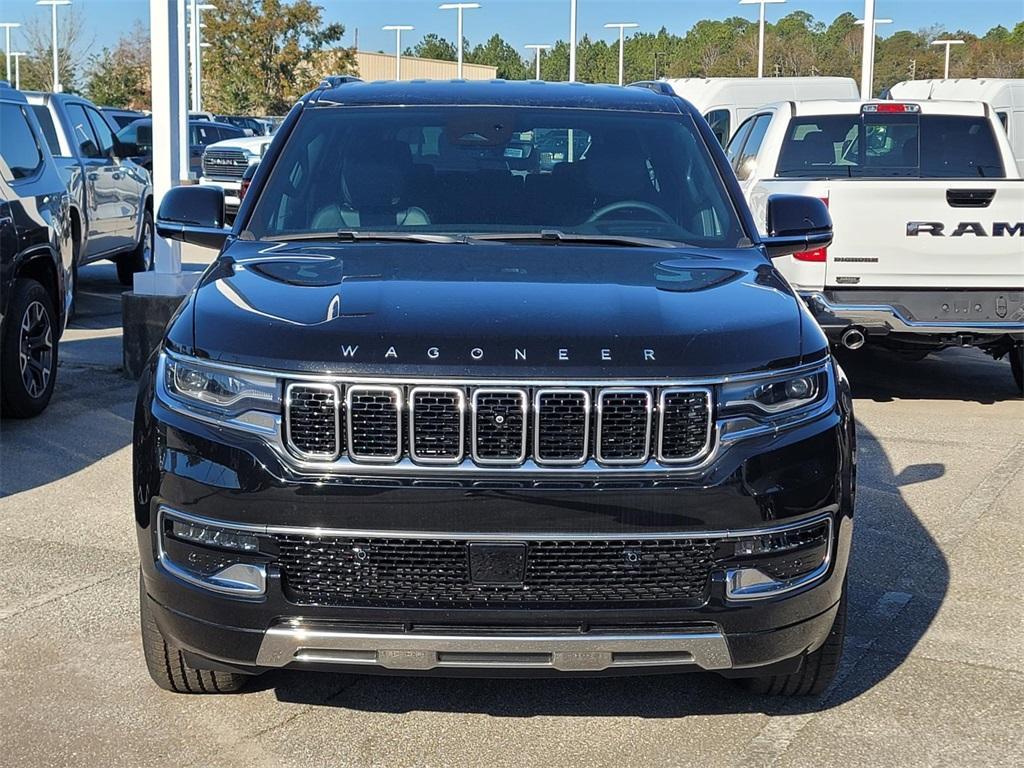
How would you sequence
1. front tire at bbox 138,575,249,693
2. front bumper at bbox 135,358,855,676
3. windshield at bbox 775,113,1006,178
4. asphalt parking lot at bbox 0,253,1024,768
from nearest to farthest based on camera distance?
front bumper at bbox 135,358,855,676 < asphalt parking lot at bbox 0,253,1024,768 < front tire at bbox 138,575,249,693 < windshield at bbox 775,113,1006,178

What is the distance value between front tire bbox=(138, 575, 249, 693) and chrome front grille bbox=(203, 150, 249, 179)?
21.3 metres

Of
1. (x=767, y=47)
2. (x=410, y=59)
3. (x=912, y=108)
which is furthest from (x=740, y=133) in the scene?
(x=410, y=59)

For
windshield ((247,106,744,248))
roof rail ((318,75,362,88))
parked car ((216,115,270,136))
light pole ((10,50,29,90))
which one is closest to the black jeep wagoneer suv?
windshield ((247,106,744,248))

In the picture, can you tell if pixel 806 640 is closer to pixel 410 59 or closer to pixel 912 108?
pixel 912 108

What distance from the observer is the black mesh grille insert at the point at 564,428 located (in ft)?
11.1

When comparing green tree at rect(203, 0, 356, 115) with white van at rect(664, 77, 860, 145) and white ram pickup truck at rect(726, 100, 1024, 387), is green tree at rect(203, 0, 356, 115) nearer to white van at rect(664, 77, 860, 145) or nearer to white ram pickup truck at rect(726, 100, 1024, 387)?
white van at rect(664, 77, 860, 145)

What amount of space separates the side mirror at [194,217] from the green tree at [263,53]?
1967 inches

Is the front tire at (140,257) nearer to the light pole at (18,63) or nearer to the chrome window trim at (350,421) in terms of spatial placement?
the chrome window trim at (350,421)

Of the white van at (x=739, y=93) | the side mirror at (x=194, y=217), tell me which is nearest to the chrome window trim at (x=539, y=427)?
the side mirror at (x=194, y=217)

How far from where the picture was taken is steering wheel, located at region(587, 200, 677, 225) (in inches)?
188

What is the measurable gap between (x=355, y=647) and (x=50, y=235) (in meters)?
5.58

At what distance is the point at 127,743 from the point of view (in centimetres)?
379

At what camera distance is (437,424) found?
337 centimetres

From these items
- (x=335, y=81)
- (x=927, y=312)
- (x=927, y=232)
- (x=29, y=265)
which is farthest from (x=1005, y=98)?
(x=335, y=81)
